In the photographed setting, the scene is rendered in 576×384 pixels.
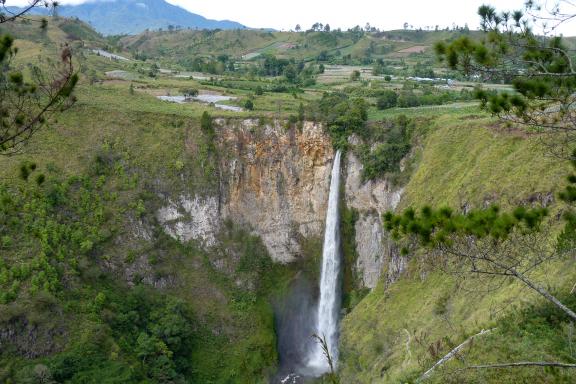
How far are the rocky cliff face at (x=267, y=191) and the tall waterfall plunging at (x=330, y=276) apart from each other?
1.42 meters

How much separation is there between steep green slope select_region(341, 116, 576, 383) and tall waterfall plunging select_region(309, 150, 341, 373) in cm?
660

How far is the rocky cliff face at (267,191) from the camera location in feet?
124

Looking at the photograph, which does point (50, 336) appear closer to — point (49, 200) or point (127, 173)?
point (49, 200)

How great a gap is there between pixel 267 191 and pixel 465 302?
21786mm

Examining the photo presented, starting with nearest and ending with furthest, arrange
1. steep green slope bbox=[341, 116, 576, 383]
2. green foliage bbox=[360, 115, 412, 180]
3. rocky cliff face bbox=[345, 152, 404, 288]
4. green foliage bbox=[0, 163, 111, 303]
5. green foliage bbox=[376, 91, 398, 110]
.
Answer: steep green slope bbox=[341, 116, 576, 383], green foliage bbox=[0, 163, 111, 303], green foliage bbox=[360, 115, 412, 180], rocky cliff face bbox=[345, 152, 404, 288], green foliage bbox=[376, 91, 398, 110]

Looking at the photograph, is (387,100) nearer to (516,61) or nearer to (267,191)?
(267,191)

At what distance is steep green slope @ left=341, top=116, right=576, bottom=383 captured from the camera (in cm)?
1373

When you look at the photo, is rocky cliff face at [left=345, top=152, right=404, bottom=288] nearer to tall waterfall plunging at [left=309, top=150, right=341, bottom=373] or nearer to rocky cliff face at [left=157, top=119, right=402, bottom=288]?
tall waterfall plunging at [left=309, top=150, right=341, bottom=373]

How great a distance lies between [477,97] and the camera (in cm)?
1080

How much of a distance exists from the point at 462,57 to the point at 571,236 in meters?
5.01

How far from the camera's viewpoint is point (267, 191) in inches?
1540

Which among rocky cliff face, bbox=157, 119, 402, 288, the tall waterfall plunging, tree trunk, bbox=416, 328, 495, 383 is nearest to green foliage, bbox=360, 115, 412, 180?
the tall waterfall plunging

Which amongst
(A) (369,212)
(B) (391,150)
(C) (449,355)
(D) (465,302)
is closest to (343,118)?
(B) (391,150)

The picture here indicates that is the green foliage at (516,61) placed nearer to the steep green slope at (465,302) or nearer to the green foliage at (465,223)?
the green foliage at (465,223)
